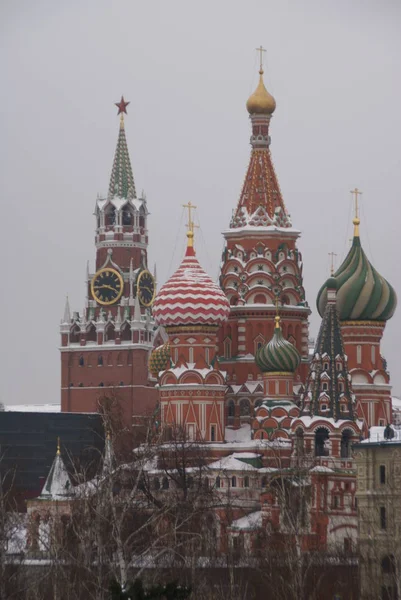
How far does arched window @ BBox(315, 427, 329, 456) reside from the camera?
210 feet

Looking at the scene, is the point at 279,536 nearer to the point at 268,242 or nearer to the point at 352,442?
the point at 352,442

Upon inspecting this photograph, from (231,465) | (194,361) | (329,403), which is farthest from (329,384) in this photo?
(194,361)

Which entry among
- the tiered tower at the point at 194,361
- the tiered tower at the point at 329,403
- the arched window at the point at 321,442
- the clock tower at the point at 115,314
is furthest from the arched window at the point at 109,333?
the arched window at the point at 321,442

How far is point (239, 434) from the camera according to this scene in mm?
69812

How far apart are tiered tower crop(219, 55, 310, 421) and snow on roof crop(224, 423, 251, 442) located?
511 mm

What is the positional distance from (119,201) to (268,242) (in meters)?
24.3

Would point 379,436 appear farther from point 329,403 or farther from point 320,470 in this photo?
point 329,403

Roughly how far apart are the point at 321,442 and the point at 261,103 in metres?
12.9

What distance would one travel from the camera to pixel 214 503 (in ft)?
209

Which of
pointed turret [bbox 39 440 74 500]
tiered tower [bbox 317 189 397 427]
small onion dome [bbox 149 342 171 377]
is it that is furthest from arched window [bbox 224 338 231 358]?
pointed turret [bbox 39 440 74 500]

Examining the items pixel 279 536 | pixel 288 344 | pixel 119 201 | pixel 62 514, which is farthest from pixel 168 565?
pixel 119 201

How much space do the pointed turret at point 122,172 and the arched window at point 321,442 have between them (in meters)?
32.7

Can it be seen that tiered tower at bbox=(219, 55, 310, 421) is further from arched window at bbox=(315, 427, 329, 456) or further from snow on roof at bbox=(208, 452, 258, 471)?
arched window at bbox=(315, 427, 329, 456)

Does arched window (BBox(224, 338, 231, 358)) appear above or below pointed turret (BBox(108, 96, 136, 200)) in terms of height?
below
